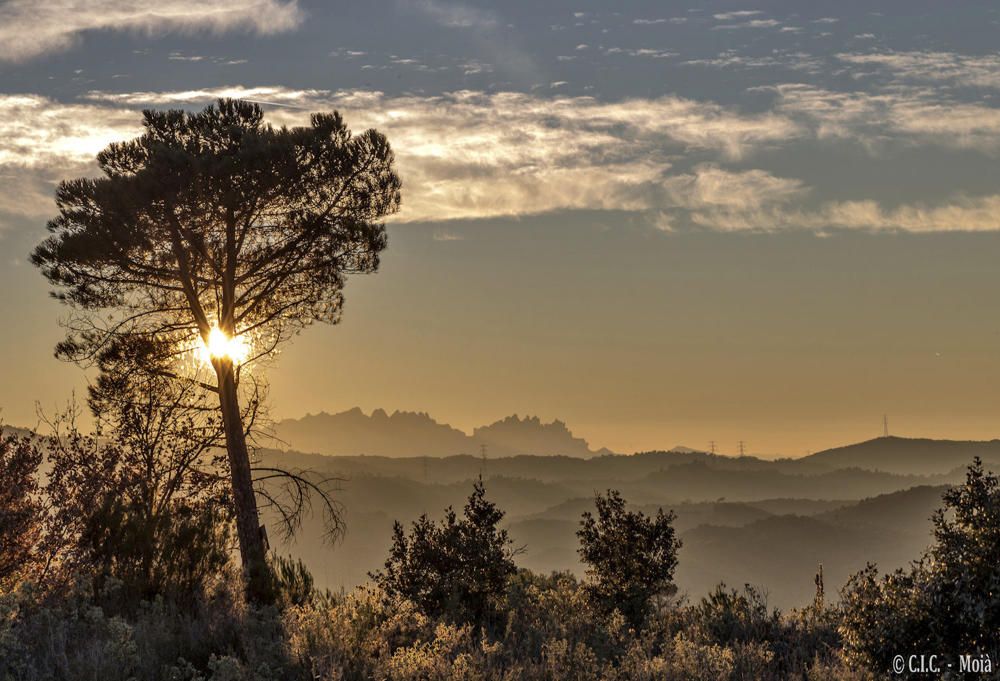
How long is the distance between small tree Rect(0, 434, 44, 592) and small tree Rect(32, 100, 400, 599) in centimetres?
486

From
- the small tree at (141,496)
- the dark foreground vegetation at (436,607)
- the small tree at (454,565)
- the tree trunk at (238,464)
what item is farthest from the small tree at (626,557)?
the tree trunk at (238,464)

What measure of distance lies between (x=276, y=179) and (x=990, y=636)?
60.6 ft

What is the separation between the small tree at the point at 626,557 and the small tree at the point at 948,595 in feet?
21.3

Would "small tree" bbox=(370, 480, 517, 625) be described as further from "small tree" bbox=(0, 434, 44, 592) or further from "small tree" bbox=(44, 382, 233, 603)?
"small tree" bbox=(0, 434, 44, 592)

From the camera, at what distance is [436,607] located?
15.0m

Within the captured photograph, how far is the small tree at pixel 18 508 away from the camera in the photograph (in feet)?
52.7

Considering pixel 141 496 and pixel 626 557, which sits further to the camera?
A: pixel 141 496

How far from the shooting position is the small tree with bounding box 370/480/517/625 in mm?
15039

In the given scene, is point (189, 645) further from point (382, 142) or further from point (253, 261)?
point (382, 142)

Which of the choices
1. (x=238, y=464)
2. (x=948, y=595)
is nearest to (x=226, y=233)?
(x=238, y=464)

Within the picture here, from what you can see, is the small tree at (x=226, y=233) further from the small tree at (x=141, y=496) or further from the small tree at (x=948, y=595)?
the small tree at (x=948, y=595)

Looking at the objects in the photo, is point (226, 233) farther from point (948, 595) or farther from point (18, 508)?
point (948, 595)

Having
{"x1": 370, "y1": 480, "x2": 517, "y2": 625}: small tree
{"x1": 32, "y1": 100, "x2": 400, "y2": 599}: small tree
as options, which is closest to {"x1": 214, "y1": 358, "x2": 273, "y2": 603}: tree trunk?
{"x1": 32, "y1": 100, "x2": 400, "y2": 599}: small tree

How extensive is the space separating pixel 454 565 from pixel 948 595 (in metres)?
8.41
